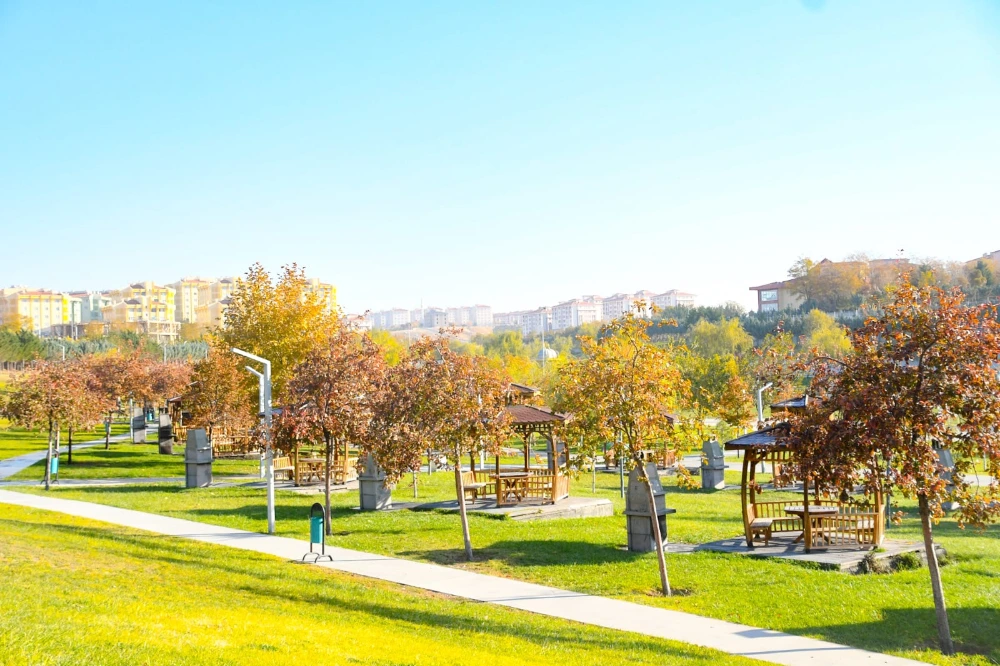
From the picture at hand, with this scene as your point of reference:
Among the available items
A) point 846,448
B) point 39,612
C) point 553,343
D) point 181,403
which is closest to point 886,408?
point 846,448

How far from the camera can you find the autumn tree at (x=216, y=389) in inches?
1519

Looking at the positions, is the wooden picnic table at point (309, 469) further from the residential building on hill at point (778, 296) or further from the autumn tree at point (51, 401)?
the residential building on hill at point (778, 296)

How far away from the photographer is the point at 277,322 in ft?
111

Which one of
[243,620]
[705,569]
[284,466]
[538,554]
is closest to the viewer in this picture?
[243,620]

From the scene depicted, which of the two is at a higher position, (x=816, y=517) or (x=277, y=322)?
(x=277, y=322)

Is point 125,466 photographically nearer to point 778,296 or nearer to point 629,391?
point 629,391

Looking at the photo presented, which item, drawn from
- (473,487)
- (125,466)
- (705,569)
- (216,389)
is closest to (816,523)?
(705,569)

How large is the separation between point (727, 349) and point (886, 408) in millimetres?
67236

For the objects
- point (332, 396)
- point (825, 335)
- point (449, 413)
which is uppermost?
point (825, 335)

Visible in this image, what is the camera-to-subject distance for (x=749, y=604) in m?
12.5

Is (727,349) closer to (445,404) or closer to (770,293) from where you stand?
(445,404)

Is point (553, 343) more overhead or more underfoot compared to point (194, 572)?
more overhead

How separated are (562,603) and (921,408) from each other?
560 centimetres

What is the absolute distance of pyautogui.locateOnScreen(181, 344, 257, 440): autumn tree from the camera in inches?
1519
